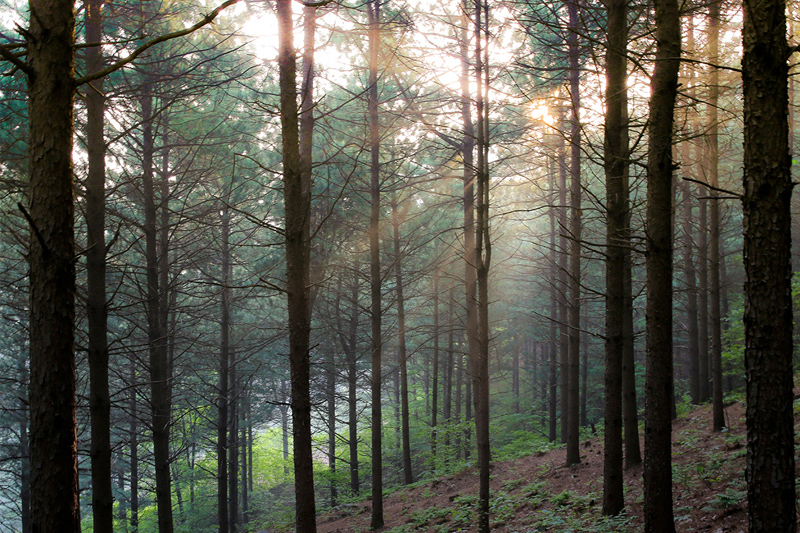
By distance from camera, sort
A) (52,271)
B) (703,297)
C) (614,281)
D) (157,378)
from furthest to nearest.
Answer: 1. (703,297)
2. (157,378)
3. (614,281)
4. (52,271)

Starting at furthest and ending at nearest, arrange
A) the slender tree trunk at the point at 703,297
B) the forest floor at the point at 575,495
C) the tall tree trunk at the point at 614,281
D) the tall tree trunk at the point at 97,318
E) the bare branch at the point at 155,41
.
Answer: the slender tree trunk at the point at 703,297 → the tall tree trunk at the point at 97,318 → the tall tree trunk at the point at 614,281 → the forest floor at the point at 575,495 → the bare branch at the point at 155,41

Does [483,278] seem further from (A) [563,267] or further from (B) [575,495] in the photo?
(A) [563,267]

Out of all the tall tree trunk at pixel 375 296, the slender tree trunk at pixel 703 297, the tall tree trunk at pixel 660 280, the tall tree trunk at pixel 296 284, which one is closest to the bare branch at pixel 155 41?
the tall tree trunk at pixel 296 284

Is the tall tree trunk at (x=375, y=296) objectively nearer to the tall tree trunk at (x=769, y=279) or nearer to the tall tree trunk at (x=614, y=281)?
the tall tree trunk at (x=614, y=281)

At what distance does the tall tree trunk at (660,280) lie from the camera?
15.4 ft

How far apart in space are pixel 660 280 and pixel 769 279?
1276 mm

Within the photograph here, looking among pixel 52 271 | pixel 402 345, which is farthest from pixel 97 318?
pixel 402 345

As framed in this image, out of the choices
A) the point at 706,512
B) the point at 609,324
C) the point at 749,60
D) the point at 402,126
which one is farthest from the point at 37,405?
the point at 402,126

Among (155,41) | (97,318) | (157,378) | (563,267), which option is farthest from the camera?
(563,267)

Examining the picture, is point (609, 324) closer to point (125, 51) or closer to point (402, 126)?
point (402, 126)

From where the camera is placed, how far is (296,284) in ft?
18.3

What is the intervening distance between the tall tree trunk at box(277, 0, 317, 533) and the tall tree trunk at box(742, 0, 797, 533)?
4121mm

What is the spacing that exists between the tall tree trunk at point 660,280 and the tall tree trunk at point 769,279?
1130mm

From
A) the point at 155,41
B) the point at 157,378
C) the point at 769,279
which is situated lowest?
the point at 157,378
